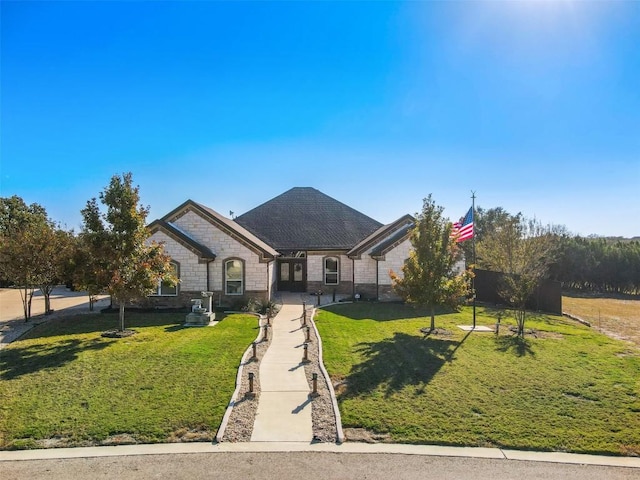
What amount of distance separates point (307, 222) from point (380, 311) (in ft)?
43.6

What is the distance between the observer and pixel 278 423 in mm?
8469

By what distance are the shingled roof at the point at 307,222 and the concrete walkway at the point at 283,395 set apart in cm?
1465

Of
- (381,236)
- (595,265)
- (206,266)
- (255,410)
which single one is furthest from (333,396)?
(595,265)

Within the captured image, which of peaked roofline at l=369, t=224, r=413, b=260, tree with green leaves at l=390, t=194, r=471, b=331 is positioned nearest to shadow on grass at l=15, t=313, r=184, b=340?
tree with green leaves at l=390, t=194, r=471, b=331

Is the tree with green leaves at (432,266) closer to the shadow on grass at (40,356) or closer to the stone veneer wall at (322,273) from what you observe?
the stone veneer wall at (322,273)

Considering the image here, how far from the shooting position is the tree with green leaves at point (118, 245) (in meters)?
15.4

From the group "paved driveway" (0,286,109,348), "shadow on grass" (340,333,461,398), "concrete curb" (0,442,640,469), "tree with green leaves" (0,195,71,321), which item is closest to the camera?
"concrete curb" (0,442,640,469)

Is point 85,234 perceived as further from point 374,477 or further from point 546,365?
point 546,365

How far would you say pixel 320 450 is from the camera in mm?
7445

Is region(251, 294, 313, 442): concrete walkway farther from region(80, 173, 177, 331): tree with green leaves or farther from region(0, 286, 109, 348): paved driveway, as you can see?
region(0, 286, 109, 348): paved driveway

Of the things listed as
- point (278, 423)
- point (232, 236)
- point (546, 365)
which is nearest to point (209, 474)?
point (278, 423)

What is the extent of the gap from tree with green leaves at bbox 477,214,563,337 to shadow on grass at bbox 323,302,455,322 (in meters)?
4.55

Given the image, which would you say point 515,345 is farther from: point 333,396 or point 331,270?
point 331,270

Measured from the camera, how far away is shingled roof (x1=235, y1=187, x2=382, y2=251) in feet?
99.3
